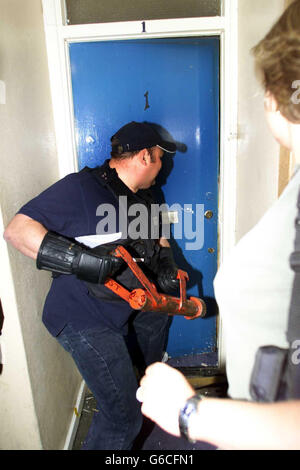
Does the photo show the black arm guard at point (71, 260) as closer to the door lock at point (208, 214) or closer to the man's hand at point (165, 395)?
the man's hand at point (165, 395)

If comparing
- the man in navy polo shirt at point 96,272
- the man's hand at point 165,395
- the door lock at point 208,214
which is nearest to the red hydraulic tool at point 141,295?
the man in navy polo shirt at point 96,272

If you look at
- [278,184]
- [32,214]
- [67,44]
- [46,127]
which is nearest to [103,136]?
[46,127]

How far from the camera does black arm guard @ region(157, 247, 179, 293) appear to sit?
1705mm

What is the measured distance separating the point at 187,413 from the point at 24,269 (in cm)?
102

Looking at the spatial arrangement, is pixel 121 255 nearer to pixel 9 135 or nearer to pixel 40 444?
pixel 9 135

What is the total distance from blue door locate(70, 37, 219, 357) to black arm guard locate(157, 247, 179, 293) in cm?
35

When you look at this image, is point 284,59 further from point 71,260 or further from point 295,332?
point 71,260

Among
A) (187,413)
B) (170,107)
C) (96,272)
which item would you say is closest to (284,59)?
(187,413)

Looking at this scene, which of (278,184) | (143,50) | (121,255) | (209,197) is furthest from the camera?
(209,197)

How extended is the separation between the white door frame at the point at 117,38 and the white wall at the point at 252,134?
8 cm

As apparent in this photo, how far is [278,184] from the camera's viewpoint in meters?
1.13

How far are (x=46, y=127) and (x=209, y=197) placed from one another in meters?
1.15

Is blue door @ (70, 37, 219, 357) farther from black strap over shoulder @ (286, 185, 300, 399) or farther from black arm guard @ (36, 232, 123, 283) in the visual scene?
black strap over shoulder @ (286, 185, 300, 399)

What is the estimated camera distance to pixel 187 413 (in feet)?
1.74
